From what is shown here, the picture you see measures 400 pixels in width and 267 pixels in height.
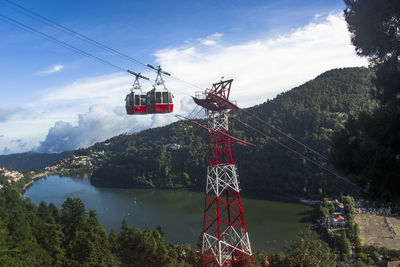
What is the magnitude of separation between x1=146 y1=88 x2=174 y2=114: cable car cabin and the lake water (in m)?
17.2

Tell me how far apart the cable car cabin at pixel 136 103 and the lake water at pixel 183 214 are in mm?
17417

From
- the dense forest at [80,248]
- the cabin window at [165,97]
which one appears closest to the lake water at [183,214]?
the dense forest at [80,248]

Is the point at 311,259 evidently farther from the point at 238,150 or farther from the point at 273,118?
the point at 273,118

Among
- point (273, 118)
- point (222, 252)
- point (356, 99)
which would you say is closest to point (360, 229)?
point (222, 252)

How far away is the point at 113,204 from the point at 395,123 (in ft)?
144

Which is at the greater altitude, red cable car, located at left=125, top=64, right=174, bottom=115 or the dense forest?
red cable car, located at left=125, top=64, right=174, bottom=115

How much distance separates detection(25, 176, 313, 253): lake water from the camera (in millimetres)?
26156

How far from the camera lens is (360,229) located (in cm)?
2578

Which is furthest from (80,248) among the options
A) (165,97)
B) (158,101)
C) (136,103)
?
(165,97)

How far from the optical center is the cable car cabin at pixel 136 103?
1062 centimetres

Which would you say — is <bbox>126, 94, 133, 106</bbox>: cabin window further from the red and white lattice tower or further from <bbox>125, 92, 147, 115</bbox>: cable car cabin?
the red and white lattice tower

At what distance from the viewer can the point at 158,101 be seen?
34.2 feet

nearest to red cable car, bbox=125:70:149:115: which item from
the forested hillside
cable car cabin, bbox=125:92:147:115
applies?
cable car cabin, bbox=125:92:147:115

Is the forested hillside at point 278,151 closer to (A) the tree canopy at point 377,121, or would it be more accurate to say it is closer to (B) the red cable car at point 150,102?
(B) the red cable car at point 150,102
